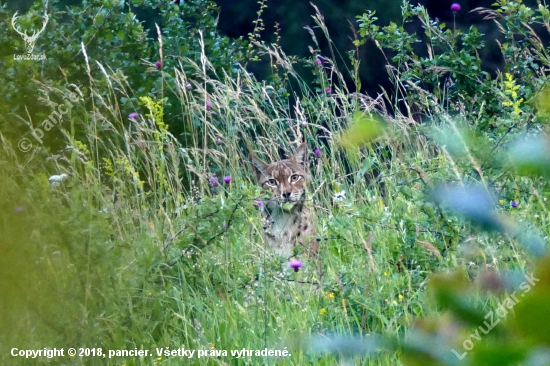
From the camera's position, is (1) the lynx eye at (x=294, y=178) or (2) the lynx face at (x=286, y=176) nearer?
(2) the lynx face at (x=286, y=176)

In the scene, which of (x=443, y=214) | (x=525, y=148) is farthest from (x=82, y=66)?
(x=525, y=148)

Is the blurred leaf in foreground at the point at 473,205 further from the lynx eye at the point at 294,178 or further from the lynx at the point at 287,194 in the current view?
the lynx eye at the point at 294,178

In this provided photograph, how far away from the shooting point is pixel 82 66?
531 cm

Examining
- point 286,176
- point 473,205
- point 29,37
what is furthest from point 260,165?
point 473,205

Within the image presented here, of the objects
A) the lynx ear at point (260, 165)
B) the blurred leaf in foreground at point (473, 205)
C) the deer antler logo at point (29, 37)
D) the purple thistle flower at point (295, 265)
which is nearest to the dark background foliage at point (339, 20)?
the deer antler logo at point (29, 37)

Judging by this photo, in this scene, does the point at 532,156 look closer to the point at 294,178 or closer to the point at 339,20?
the point at 294,178

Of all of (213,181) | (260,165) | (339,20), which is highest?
(339,20)

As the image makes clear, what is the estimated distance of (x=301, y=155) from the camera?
196 inches

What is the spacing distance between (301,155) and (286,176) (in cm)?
19

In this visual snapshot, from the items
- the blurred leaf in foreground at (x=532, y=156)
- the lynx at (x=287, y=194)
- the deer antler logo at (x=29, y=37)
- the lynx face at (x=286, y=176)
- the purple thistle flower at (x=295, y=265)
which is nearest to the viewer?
the blurred leaf in foreground at (x=532, y=156)

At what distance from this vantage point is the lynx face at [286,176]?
4.97 metres

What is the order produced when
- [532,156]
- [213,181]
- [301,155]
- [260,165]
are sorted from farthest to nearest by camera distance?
[260,165], [301,155], [213,181], [532,156]

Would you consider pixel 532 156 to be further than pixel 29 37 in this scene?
No

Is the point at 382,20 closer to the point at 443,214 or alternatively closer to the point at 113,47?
the point at 113,47
